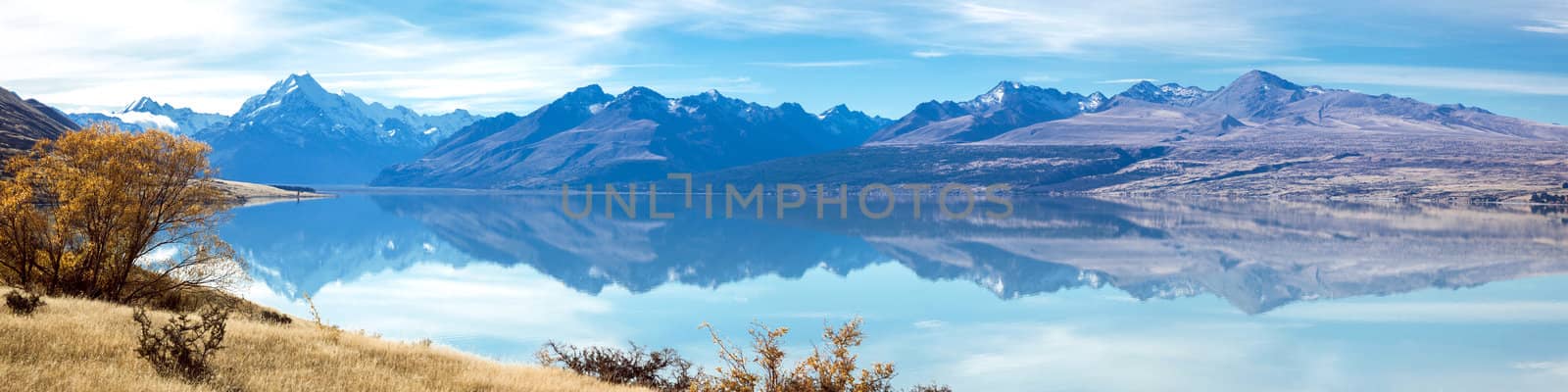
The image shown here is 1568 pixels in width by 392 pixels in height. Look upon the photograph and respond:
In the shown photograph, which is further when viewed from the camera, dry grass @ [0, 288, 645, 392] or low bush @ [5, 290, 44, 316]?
low bush @ [5, 290, 44, 316]

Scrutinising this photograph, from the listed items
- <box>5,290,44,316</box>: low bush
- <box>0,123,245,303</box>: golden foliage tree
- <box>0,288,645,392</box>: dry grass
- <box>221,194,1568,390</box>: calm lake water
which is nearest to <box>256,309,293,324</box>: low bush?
<box>0,123,245,303</box>: golden foliage tree

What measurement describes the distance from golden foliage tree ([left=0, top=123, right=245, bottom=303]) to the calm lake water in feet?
40.8

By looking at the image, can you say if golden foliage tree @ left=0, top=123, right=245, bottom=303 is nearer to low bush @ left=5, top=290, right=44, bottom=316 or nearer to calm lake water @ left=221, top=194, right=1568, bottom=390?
low bush @ left=5, top=290, right=44, bottom=316

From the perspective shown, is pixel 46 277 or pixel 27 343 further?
pixel 46 277

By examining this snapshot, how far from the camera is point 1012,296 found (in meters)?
62.2

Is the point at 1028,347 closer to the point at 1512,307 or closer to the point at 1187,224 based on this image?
the point at 1512,307

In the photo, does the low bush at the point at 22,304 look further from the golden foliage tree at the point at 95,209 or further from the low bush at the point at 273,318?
the golden foliage tree at the point at 95,209

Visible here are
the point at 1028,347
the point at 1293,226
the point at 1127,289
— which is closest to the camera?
the point at 1028,347

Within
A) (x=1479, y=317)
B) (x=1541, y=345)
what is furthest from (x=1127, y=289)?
(x=1541, y=345)

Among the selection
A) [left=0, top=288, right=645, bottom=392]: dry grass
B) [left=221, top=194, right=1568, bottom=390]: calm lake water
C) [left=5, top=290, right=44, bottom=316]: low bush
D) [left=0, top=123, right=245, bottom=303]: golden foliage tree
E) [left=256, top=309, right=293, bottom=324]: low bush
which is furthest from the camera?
[left=221, top=194, right=1568, bottom=390]: calm lake water

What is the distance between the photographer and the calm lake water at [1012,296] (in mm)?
38219

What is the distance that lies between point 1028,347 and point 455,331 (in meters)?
26.1

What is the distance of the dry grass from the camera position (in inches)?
490

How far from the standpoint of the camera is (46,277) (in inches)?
1066
